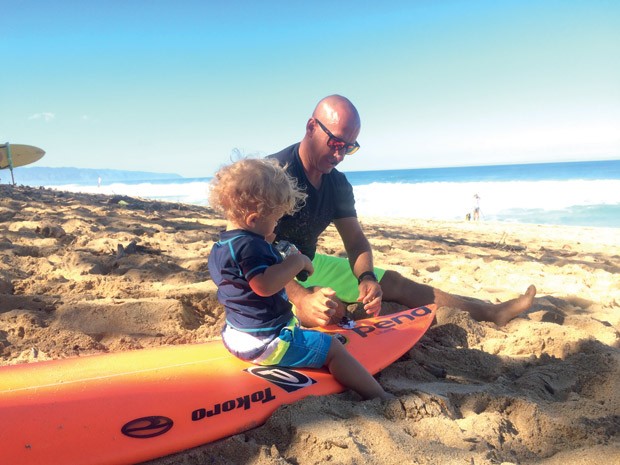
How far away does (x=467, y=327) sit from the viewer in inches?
108

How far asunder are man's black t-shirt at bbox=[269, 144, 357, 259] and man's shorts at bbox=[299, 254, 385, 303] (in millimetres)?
141

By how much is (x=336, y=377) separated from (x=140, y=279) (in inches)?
71.2

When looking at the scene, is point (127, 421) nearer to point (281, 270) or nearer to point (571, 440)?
point (281, 270)

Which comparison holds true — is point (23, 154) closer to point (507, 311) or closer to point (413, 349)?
point (413, 349)

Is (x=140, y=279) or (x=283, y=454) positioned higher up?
(x=140, y=279)

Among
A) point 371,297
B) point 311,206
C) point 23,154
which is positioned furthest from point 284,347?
point 23,154

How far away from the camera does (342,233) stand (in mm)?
3008

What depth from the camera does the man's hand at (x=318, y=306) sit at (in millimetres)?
2141

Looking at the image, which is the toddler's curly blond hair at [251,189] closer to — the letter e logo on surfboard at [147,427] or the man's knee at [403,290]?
the letter e logo on surfboard at [147,427]

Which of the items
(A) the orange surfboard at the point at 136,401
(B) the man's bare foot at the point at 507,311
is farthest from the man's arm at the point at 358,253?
(B) the man's bare foot at the point at 507,311

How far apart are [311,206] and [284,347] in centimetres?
110

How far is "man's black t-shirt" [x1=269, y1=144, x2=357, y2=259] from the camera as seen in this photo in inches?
107

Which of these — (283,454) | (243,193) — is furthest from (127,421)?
(243,193)

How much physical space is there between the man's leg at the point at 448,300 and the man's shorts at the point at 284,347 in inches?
49.3
